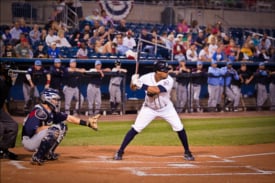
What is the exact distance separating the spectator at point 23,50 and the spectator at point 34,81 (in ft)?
2.00

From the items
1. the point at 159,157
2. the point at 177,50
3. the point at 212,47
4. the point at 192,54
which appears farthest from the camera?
the point at 212,47

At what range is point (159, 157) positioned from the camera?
10430 millimetres

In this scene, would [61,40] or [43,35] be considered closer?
[43,35]

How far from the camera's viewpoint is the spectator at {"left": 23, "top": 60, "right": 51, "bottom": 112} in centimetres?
1683

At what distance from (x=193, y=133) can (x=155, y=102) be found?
4642mm

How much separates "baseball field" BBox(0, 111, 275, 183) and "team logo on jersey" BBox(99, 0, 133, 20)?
5319 millimetres

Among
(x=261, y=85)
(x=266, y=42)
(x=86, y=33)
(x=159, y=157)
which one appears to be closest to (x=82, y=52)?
(x=86, y=33)

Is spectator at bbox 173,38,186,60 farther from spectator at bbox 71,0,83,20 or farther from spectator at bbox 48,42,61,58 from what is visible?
spectator at bbox 48,42,61,58

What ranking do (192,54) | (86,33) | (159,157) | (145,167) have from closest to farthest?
(145,167)
(159,157)
(86,33)
(192,54)

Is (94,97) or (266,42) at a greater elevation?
(266,42)

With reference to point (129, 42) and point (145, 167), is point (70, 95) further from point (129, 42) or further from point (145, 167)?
point (145, 167)

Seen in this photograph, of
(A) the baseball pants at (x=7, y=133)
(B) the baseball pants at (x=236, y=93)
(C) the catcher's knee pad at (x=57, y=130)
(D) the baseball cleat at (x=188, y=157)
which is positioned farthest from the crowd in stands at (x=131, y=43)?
(D) the baseball cleat at (x=188, y=157)

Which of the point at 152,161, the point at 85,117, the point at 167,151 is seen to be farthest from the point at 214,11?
the point at 152,161

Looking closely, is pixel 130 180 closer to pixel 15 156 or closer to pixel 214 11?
pixel 15 156
